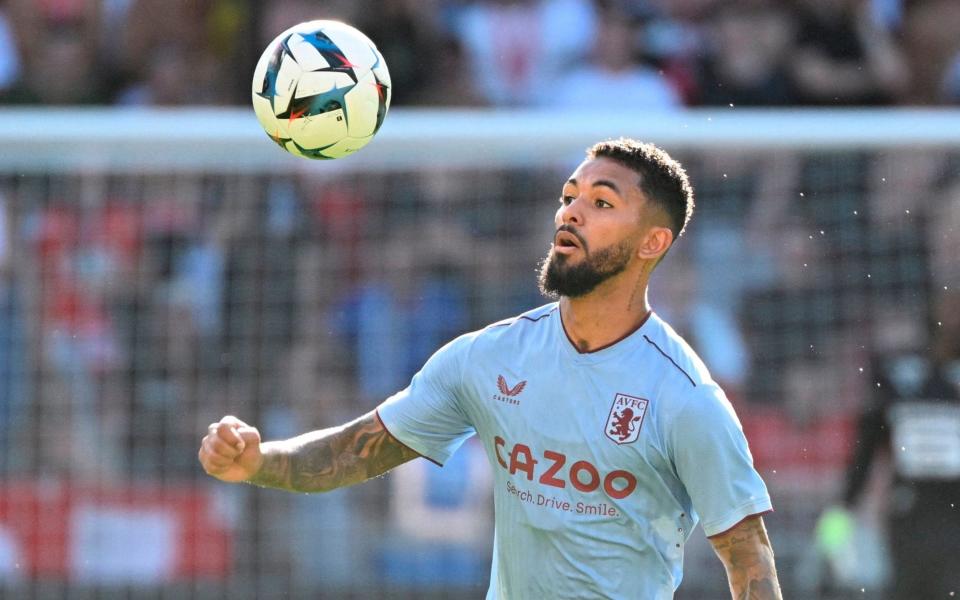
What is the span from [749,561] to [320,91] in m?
2.37

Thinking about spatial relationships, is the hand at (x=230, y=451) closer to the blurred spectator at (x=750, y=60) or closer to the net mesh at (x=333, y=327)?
the net mesh at (x=333, y=327)

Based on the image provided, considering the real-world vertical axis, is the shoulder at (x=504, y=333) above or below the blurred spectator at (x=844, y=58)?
below

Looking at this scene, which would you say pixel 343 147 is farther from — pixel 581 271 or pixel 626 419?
pixel 626 419

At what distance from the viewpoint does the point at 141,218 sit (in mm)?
10484

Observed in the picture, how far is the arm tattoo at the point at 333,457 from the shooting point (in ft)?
16.9

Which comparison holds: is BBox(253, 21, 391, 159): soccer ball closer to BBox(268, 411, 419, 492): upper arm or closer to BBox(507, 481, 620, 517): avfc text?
BBox(268, 411, 419, 492): upper arm

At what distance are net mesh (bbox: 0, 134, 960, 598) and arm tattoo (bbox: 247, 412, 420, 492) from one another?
445 centimetres

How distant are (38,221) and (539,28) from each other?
366cm

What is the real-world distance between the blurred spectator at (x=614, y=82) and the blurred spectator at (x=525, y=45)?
0.14 meters

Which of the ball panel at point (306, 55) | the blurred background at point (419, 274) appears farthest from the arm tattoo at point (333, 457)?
the blurred background at point (419, 274)

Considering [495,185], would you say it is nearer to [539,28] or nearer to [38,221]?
[539,28]

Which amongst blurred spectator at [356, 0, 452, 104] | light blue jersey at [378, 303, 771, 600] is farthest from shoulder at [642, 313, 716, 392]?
blurred spectator at [356, 0, 452, 104]

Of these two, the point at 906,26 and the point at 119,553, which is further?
the point at 906,26

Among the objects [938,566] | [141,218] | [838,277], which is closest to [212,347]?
[141,218]
